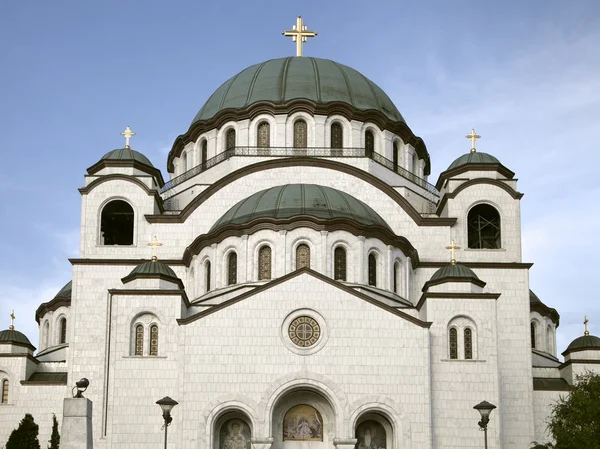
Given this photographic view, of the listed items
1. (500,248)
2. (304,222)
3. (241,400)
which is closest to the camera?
(241,400)

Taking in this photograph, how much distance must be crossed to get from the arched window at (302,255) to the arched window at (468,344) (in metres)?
6.49

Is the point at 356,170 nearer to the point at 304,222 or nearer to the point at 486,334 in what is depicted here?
the point at 304,222

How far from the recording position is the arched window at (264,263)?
145ft

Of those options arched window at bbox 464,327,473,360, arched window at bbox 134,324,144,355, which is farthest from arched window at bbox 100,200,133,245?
arched window at bbox 464,327,473,360

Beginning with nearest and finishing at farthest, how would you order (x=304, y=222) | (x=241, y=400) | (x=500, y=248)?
(x=241, y=400) < (x=304, y=222) < (x=500, y=248)

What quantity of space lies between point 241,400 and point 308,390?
223 centimetres

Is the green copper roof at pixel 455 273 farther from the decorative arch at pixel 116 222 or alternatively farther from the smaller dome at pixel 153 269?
the decorative arch at pixel 116 222

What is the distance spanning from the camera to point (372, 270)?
148 feet

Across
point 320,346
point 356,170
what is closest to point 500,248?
point 356,170

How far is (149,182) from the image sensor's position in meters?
48.4

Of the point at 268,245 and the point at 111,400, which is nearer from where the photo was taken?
the point at 111,400

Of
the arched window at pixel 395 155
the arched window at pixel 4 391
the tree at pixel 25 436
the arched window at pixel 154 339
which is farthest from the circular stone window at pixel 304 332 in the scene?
the arched window at pixel 395 155

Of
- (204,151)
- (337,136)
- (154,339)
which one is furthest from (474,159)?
(154,339)

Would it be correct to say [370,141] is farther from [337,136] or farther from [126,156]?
[126,156]
